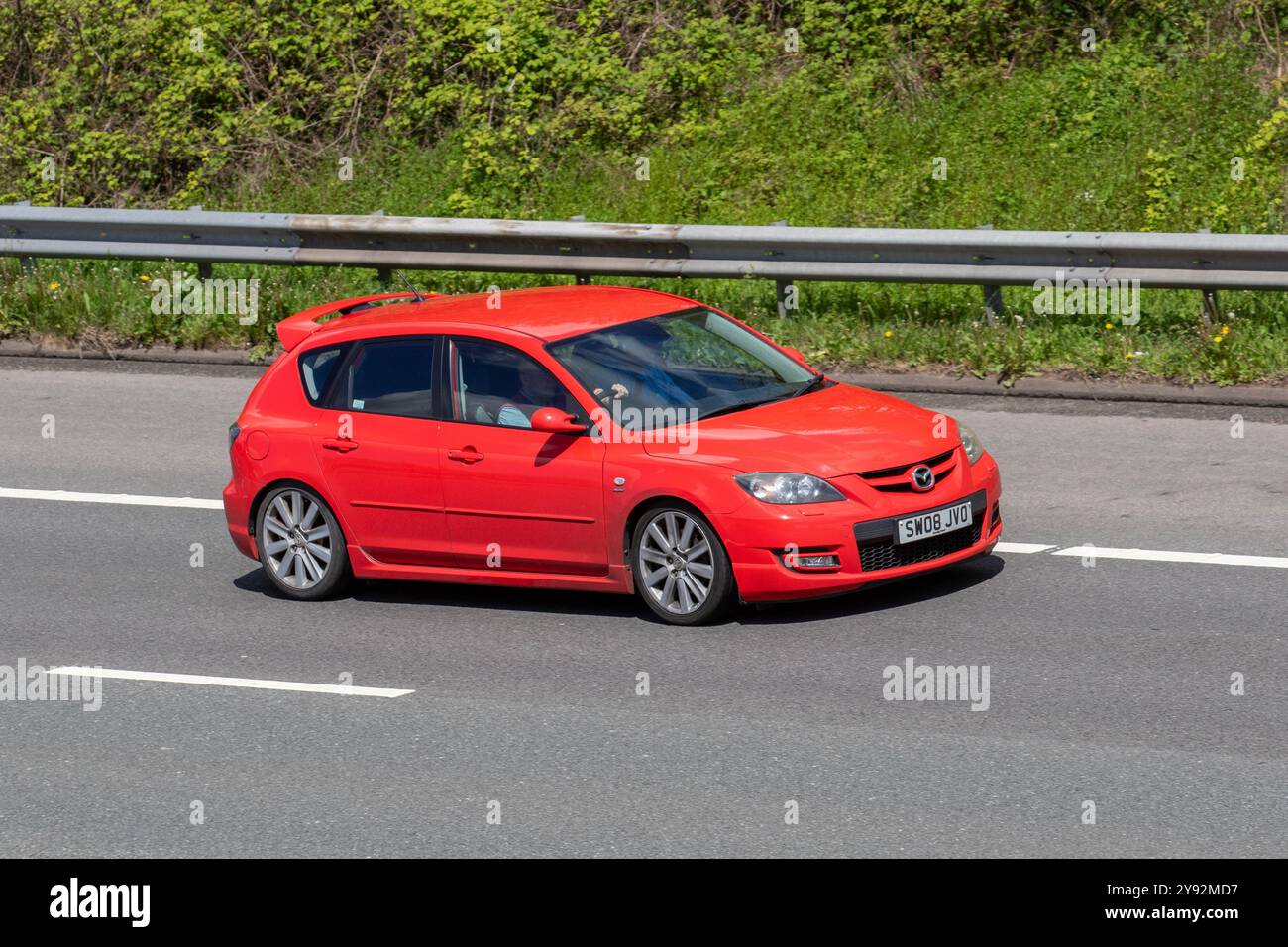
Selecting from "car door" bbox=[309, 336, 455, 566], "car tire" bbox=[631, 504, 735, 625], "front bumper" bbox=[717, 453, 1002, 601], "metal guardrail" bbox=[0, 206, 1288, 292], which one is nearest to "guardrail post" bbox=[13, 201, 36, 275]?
"metal guardrail" bbox=[0, 206, 1288, 292]

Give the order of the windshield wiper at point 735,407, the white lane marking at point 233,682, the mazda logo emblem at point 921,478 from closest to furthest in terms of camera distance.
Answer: the white lane marking at point 233,682, the mazda logo emblem at point 921,478, the windshield wiper at point 735,407

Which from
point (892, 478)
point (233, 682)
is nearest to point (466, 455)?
point (233, 682)

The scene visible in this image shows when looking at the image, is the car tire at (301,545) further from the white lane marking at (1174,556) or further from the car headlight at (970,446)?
the white lane marking at (1174,556)

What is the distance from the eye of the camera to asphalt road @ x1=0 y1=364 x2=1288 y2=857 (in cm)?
686

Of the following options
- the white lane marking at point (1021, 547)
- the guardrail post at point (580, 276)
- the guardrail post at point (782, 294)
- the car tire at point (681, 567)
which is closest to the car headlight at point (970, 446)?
the white lane marking at point (1021, 547)

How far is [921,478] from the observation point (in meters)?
9.14

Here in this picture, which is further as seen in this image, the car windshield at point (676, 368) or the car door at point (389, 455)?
the car door at point (389, 455)

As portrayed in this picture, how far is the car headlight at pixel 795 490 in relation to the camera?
896 centimetres

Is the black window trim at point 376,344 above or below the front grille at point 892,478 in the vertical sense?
above

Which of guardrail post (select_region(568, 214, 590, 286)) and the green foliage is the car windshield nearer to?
the green foliage

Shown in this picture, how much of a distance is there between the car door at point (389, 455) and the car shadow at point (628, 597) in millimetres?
405

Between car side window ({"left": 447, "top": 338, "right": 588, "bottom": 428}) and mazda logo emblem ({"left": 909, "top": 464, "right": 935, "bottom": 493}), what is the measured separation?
170 centimetres

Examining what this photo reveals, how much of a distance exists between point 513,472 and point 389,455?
756 millimetres

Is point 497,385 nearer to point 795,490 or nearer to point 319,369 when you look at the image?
point 319,369
